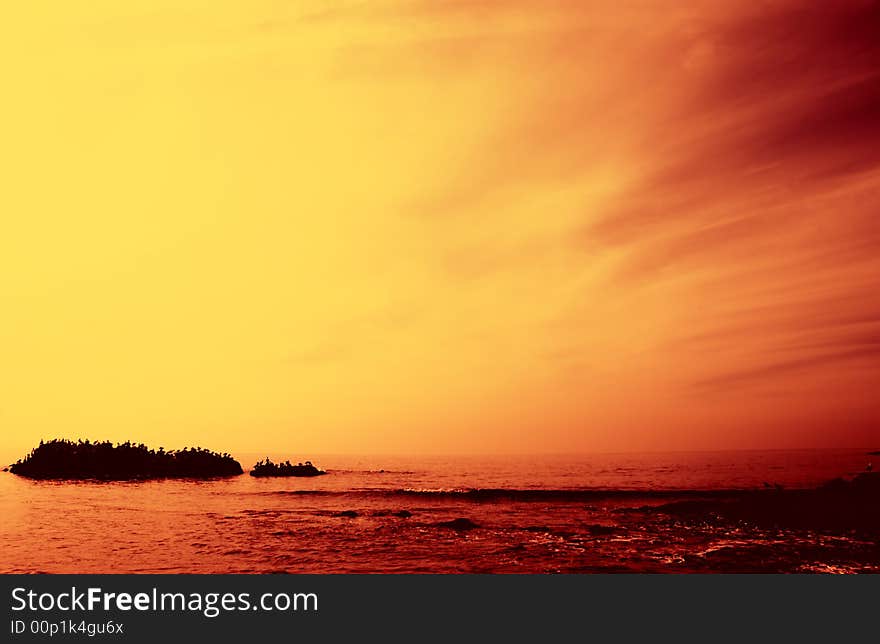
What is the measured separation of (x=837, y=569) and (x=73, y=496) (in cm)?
4961

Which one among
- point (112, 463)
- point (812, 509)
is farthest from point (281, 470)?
point (812, 509)

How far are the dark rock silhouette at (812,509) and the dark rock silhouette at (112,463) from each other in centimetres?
5636

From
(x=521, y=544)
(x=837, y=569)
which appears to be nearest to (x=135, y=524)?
(x=521, y=544)

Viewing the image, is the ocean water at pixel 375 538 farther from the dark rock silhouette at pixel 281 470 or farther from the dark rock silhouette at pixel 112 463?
the dark rock silhouette at pixel 281 470

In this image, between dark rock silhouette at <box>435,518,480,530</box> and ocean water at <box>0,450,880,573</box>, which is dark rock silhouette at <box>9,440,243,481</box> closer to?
ocean water at <box>0,450,880,573</box>

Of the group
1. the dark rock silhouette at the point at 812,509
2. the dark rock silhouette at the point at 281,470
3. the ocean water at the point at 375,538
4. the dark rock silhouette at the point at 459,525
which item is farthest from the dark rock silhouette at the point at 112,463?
the dark rock silhouette at the point at 812,509

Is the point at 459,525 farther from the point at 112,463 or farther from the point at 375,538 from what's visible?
the point at 112,463

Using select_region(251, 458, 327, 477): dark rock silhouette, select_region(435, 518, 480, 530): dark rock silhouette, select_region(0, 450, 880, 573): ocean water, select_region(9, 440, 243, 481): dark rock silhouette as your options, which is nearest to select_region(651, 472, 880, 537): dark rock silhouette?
select_region(0, 450, 880, 573): ocean water

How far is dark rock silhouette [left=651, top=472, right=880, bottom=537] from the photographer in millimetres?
33438

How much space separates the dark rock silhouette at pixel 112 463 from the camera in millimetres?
67125

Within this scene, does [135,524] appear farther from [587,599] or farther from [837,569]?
[837,569]

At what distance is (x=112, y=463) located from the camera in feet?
230

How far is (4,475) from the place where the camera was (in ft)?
219

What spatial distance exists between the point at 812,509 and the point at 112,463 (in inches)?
2784
